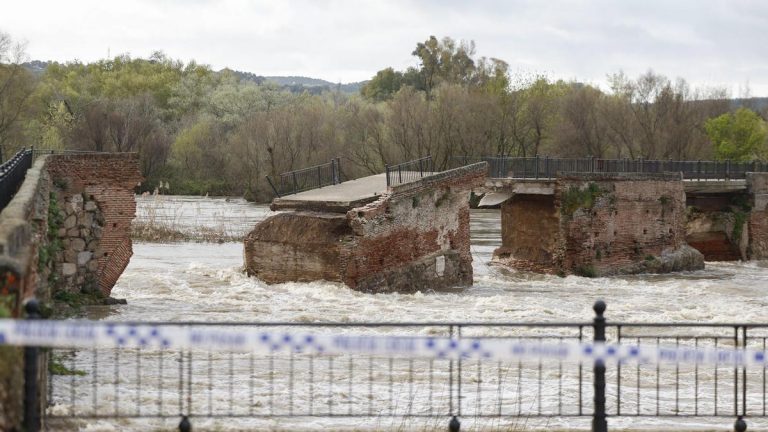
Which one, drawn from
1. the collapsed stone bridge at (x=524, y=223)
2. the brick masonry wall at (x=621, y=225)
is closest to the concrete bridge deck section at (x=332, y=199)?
the collapsed stone bridge at (x=524, y=223)

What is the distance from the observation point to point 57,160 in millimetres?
20062

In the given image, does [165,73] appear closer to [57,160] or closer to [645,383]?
[57,160]

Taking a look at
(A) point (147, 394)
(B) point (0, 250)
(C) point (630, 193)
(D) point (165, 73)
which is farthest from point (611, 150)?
(B) point (0, 250)

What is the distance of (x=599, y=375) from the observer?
8.82 meters

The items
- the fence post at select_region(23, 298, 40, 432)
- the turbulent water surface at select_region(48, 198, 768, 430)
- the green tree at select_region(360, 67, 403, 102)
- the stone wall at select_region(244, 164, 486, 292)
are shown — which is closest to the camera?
the fence post at select_region(23, 298, 40, 432)

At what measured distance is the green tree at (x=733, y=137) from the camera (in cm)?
6674

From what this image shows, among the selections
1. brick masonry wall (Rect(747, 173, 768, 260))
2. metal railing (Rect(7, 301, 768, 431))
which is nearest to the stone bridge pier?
brick masonry wall (Rect(747, 173, 768, 260))

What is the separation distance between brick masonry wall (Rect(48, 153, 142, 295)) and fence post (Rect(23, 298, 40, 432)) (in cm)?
1247

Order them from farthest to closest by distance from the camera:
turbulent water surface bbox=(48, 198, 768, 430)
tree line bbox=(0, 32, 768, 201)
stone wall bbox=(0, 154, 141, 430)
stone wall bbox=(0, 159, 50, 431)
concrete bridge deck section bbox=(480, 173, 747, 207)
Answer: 1. tree line bbox=(0, 32, 768, 201)
2. concrete bridge deck section bbox=(480, 173, 747, 207)
3. turbulent water surface bbox=(48, 198, 768, 430)
4. stone wall bbox=(0, 154, 141, 430)
5. stone wall bbox=(0, 159, 50, 431)

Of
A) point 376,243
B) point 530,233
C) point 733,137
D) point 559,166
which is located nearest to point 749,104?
point 733,137

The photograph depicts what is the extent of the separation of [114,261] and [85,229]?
0.85 meters

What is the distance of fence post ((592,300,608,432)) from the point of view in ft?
28.1

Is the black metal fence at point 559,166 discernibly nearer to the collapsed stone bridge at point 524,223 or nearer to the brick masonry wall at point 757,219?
the collapsed stone bridge at point 524,223

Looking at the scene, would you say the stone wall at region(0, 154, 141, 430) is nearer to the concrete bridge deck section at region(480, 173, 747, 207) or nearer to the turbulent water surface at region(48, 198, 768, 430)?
the turbulent water surface at region(48, 198, 768, 430)
